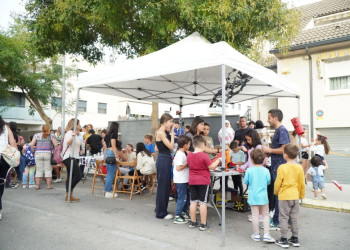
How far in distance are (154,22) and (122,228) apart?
5.41m

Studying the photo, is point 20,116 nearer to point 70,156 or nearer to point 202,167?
point 70,156

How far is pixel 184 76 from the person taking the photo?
7156 mm

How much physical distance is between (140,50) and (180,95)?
6.85ft

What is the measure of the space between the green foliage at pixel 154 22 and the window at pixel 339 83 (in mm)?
5201

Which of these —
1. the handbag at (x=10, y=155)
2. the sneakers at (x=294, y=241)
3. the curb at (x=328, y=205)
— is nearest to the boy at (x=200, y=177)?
the sneakers at (x=294, y=241)

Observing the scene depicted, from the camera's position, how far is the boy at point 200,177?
185 inches

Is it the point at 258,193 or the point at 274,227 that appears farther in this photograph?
the point at 274,227

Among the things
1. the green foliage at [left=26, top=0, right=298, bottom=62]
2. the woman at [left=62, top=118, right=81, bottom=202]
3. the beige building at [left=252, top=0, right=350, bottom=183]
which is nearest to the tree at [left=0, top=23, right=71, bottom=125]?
the green foliage at [left=26, top=0, right=298, bottom=62]

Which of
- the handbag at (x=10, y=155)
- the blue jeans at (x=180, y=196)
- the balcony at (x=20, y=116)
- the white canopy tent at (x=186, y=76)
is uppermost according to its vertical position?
the balcony at (x=20, y=116)

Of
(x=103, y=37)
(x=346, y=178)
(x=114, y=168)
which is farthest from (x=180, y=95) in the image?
(x=346, y=178)

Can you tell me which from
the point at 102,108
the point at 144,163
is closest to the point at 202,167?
the point at 144,163

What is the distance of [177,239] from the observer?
4.35m

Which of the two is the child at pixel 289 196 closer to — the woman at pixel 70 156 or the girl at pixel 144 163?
the girl at pixel 144 163

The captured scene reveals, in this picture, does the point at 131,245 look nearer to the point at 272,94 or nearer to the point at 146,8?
the point at 272,94
